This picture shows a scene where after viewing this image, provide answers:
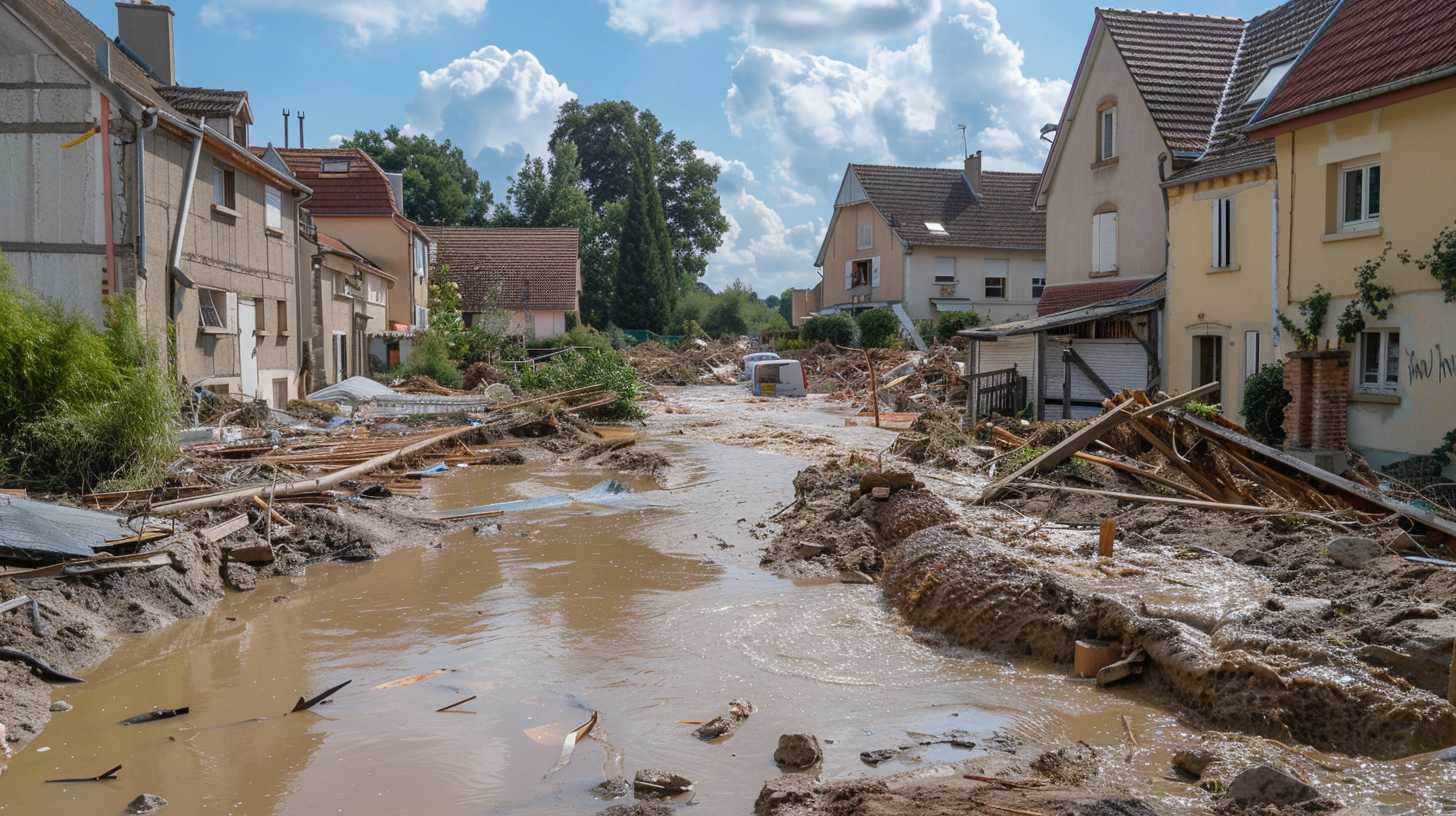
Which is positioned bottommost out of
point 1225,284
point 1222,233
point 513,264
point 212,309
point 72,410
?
point 72,410

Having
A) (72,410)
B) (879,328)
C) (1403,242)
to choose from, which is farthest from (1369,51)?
(879,328)

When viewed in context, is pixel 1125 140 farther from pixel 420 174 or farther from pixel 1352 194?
pixel 420 174

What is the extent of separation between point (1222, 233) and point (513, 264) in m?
40.1

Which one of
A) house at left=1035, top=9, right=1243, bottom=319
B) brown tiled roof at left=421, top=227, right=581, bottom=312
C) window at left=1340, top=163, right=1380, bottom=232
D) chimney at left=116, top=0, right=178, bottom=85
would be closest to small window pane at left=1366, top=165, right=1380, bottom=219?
window at left=1340, top=163, right=1380, bottom=232

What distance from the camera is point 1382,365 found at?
15.0m

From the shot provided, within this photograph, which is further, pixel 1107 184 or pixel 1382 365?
pixel 1107 184

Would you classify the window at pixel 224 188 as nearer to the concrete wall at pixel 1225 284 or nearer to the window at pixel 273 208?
the window at pixel 273 208

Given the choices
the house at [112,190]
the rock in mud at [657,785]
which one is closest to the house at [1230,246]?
the rock in mud at [657,785]

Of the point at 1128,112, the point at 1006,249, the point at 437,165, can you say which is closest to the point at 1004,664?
the point at 1128,112

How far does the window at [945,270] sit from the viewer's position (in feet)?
151

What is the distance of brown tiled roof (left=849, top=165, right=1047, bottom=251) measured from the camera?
46375 millimetres

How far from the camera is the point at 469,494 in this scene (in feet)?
54.1

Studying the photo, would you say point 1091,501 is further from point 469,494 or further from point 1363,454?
point 469,494

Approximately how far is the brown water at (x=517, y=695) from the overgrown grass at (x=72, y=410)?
2829 mm
